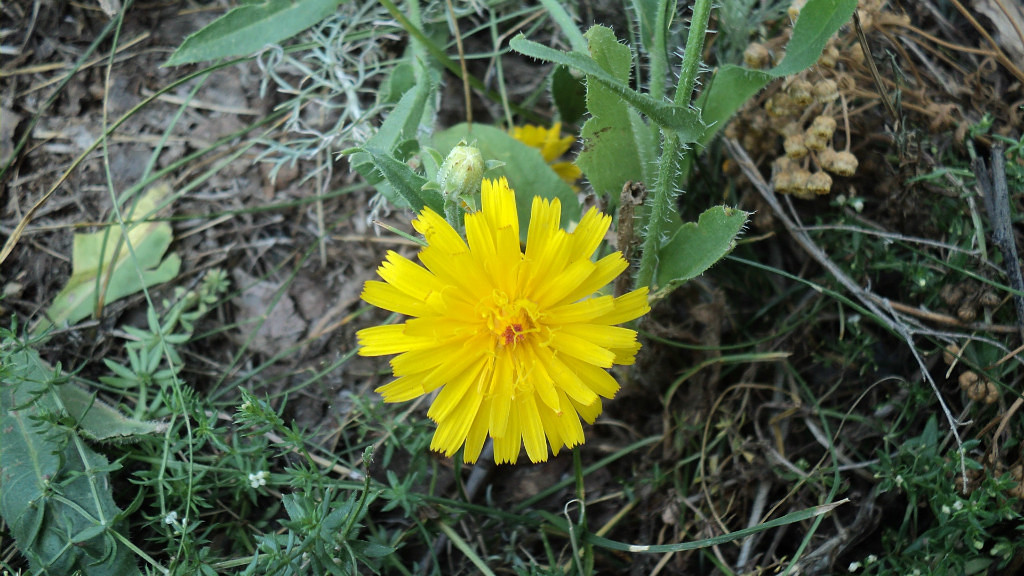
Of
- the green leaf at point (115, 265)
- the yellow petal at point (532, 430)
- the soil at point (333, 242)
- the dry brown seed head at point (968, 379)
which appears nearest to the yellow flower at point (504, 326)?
the yellow petal at point (532, 430)

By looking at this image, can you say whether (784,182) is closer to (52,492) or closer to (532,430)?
(532,430)

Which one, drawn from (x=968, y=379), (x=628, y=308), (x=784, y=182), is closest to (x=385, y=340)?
(x=628, y=308)

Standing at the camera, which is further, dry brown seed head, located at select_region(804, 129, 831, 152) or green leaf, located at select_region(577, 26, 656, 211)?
dry brown seed head, located at select_region(804, 129, 831, 152)

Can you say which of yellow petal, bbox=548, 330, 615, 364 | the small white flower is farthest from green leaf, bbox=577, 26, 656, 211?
the small white flower

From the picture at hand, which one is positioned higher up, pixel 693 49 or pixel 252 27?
pixel 693 49

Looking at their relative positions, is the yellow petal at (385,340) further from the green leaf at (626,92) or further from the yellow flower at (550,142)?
the yellow flower at (550,142)

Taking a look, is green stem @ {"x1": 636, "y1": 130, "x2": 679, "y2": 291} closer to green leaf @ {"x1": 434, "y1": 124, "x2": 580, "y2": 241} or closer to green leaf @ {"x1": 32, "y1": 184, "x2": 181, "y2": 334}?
green leaf @ {"x1": 434, "y1": 124, "x2": 580, "y2": 241}
